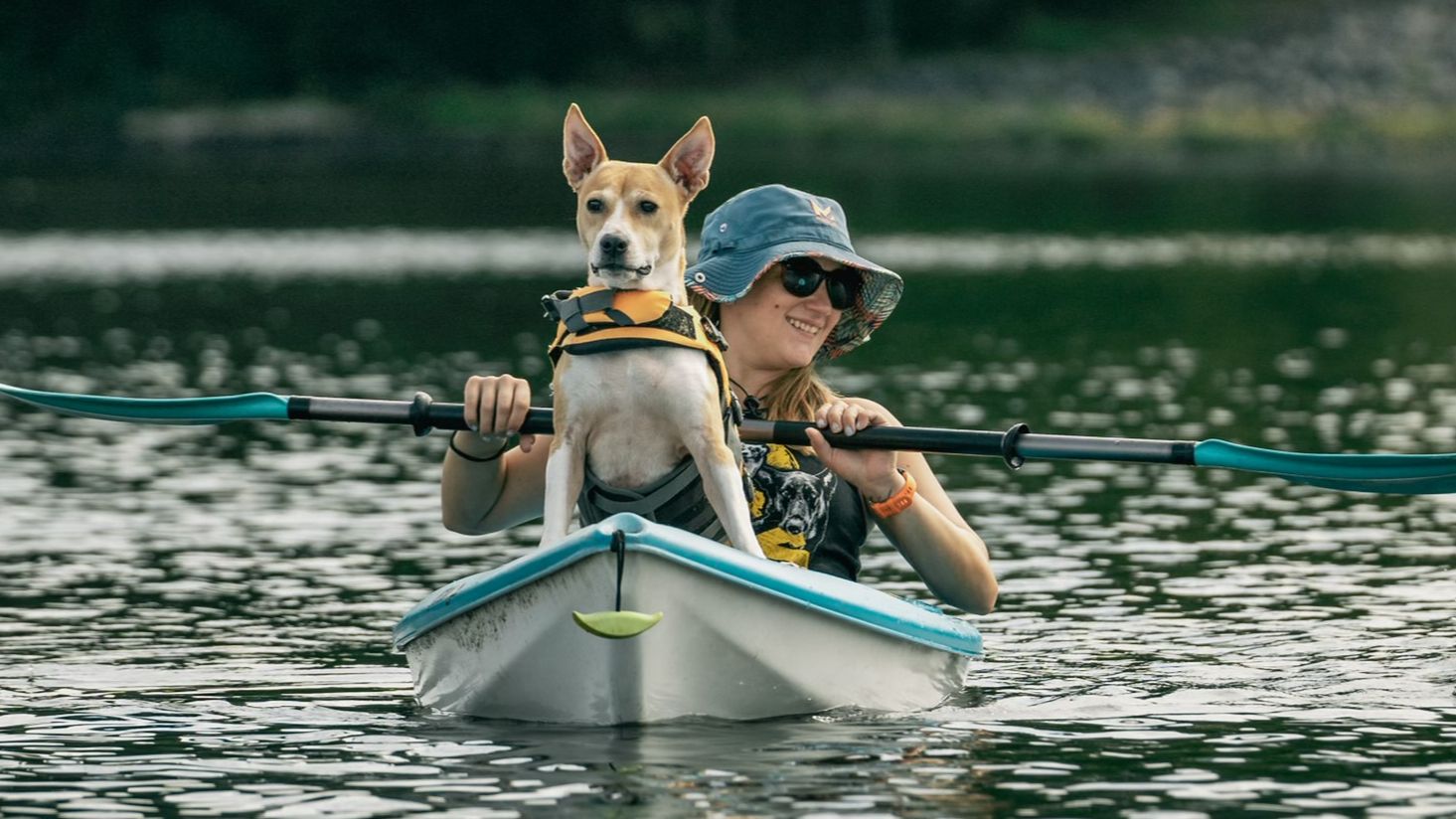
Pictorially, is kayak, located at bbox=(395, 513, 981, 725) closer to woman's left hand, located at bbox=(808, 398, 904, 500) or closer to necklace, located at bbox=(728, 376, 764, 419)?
woman's left hand, located at bbox=(808, 398, 904, 500)

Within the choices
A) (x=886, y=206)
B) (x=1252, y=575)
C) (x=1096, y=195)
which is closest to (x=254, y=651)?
(x=1252, y=575)

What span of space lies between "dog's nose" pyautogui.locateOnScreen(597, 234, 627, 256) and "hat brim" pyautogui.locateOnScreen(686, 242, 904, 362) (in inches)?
40.7

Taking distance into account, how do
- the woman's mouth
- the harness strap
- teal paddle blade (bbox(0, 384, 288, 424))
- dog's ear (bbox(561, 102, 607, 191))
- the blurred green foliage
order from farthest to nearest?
the blurred green foliage
teal paddle blade (bbox(0, 384, 288, 424))
the woman's mouth
the harness strap
dog's ear (bbox(561, 102, 607, 191))

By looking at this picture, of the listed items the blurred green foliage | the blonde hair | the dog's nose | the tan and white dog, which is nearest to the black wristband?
the tan and white dog

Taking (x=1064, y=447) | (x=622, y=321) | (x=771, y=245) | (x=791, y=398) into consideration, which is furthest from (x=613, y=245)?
(x=1064, y=447)

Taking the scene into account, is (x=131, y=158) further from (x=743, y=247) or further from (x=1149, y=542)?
(x=743, y=247)

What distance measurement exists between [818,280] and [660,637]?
153 cm

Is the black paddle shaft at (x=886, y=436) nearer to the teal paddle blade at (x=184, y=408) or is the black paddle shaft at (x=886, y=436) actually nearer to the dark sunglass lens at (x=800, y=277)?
the teal paddle blade at (x=184, y=408)

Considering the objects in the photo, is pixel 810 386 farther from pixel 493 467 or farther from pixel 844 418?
pixel 493 467

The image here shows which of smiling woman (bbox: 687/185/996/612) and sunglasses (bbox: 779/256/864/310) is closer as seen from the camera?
smiling woman (bbox: 687/185/996/612)

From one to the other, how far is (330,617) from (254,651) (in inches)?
43.3

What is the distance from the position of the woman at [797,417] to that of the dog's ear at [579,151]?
0.90 meters

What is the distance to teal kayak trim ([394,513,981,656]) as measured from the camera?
9477mm

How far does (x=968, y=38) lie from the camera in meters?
95.5
